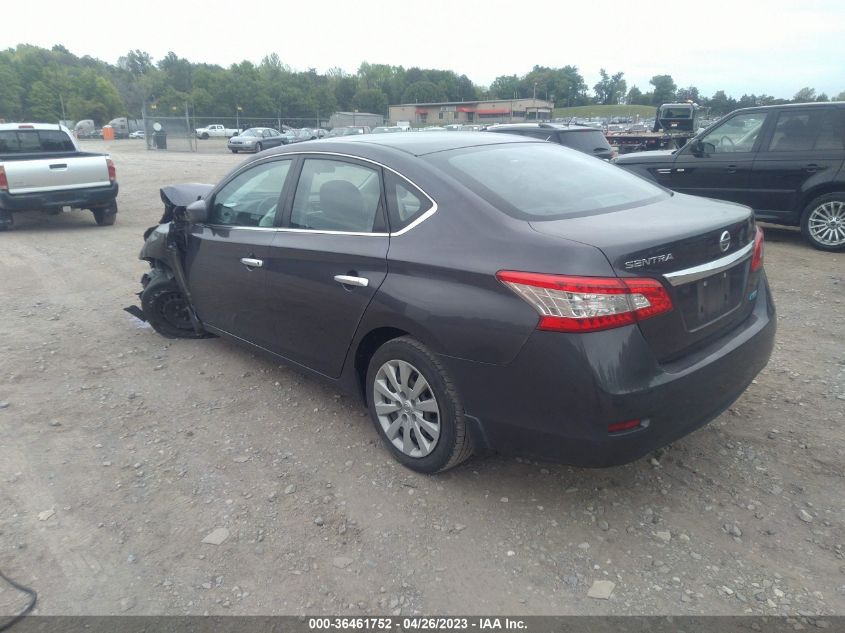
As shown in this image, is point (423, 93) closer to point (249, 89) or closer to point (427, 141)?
point (249, 89)

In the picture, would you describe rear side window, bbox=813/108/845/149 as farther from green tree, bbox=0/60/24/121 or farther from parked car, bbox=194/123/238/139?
green tree, bbox=0/60/24/121

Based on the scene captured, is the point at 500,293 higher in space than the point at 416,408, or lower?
higher

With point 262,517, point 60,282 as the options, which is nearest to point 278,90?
point 60,282

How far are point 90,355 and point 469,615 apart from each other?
4061mm

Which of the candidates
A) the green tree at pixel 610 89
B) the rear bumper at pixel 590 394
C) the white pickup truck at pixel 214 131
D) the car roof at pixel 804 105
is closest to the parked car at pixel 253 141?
the white pickup truck at pixel 214 131

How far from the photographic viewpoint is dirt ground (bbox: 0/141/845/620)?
2.58 metres

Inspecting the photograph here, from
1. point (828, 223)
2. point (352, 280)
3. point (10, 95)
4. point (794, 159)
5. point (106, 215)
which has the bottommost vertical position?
point (106, 215)

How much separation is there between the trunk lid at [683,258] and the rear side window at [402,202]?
607 mm

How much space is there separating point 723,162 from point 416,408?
7.39 metres

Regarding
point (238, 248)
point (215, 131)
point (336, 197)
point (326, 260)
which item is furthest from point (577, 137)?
point (215, 131)

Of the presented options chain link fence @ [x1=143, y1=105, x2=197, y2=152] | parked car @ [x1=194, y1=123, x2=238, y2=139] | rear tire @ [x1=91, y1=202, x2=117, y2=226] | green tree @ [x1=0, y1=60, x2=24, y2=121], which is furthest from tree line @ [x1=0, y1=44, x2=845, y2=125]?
rear tire @ [x1=91, y1=202, x2=117, y2=226]

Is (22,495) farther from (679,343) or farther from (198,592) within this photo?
(679,343)

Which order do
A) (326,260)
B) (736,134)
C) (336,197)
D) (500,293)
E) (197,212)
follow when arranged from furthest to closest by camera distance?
(736,134) → (197,212) → (336,197) → (326,260) → (500,293)

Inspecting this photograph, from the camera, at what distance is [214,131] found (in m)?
51.4
